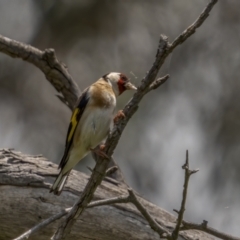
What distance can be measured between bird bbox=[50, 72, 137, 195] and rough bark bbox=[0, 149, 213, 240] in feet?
0.35

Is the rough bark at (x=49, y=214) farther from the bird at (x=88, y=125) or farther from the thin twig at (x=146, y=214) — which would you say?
the thin twig at (x=146, y=214)

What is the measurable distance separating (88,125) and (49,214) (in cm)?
66

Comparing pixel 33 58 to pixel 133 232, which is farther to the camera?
pixel 33 58

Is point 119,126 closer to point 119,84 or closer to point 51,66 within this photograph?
point 119,84

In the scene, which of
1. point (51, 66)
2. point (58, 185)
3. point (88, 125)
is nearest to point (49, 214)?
point (58, 185)

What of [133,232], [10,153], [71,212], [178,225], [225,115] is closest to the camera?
[178,225]

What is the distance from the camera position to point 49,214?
159 inches

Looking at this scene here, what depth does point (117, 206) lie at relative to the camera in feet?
13.5

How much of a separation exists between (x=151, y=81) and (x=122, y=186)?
153cm

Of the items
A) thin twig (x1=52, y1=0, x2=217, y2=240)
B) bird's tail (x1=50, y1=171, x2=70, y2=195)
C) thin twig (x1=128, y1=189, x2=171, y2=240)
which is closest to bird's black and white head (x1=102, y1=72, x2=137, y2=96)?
bird's tail (x1=50, y1=171, x2=70, y2=195)

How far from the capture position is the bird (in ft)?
13.7

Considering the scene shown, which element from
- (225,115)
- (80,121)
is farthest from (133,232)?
(225,115)

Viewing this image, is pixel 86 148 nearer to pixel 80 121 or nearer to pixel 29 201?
pixel 80 121

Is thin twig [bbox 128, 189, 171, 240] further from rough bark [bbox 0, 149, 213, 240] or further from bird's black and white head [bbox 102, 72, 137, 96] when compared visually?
bird's black and white head [bbox 102, 72, 137, 96]
